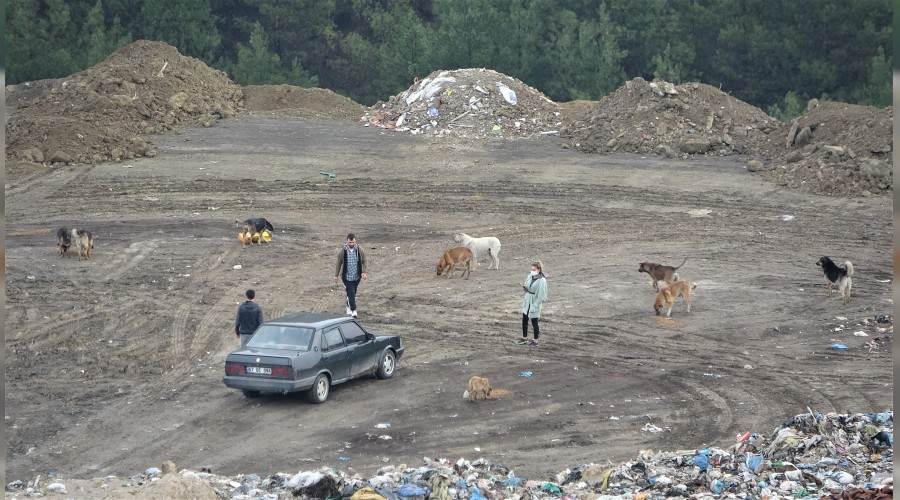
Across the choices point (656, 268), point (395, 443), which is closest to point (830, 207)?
point (656, 268)

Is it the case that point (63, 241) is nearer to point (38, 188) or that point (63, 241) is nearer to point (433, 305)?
point (38, 188)

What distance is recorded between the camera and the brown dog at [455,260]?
2666cm

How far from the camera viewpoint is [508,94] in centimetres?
4831

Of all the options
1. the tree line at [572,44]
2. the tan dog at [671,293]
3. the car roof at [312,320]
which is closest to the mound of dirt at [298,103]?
the tree line at [572,44]

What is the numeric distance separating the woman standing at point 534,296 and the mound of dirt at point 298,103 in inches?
1140

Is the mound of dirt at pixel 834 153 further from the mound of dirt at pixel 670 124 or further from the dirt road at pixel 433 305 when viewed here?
the mound of dirt at pixel 670 124

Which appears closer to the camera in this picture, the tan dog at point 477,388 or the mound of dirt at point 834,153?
the tan dog at point 477,388

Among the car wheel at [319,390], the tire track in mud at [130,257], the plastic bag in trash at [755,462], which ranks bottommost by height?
the car wheel at [319,390]

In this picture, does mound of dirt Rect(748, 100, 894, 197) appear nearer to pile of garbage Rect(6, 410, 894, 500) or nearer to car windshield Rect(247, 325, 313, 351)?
pile of garbage Rect(6, 410, 894, 500)

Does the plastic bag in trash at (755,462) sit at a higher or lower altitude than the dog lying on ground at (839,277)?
lower

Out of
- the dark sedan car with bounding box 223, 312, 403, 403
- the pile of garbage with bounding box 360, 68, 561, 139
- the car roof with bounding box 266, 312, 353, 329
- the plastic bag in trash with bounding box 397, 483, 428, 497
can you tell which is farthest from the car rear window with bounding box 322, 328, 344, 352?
the pile of garbage with bounding box 360, 68, 561, 139

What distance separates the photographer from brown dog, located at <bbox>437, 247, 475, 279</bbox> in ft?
87.5

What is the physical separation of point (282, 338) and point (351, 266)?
4.70 meters

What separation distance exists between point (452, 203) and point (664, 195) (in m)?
6.50
